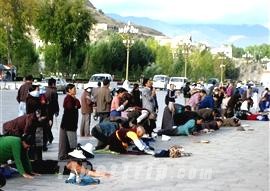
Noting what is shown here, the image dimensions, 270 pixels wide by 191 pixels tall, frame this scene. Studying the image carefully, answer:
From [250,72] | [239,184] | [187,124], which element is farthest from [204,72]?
[239,184]

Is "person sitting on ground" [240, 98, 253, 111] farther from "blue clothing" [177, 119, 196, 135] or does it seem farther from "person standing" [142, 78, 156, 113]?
"person standing" [142, 78, 156, 113]

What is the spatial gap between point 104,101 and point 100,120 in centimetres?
50

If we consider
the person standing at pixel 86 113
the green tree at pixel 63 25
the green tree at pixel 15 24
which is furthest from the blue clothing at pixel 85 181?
the green tree at pixel 63 25

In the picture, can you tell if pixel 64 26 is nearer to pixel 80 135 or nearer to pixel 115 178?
pixel 80 135

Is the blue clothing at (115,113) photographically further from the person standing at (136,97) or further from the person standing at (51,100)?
the person standing at (51,100)

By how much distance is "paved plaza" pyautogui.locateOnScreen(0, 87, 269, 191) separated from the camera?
8.85 metres

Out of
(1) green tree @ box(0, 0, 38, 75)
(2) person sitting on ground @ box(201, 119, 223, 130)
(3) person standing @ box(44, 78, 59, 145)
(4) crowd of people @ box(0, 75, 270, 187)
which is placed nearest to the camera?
(4) crowd of people @ box(0, 75, 270, 187)

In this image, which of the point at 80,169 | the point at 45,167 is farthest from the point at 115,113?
the point at 80,169

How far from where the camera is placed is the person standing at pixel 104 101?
15.8 metres

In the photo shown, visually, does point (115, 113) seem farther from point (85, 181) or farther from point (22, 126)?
point (85, 181)

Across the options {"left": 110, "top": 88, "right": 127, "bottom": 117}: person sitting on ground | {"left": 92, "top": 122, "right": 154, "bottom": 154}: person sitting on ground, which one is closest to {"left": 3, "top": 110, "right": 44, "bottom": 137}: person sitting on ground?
{"left": 92, "top": 122, "right": 154, "bottom": 154}: person sitting on ground

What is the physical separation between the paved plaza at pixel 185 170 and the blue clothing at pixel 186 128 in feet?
3.90

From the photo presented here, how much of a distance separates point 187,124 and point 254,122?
7732 millimetres

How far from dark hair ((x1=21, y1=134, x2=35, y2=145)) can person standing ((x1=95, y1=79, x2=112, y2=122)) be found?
581 cm
